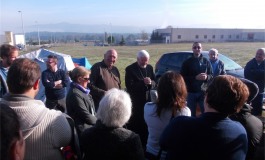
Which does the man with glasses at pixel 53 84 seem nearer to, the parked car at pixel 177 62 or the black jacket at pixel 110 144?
the black jacket at pixel 110 144

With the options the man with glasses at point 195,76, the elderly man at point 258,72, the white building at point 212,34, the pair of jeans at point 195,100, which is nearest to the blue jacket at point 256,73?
the elderly man at point 258,72

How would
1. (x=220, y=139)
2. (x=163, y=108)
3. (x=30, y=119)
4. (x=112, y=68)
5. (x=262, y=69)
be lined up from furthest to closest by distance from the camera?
(x=262, y=69), (x=112, y=68), (x=163, y=108), (x=30, y=119), (x=220, y=139)

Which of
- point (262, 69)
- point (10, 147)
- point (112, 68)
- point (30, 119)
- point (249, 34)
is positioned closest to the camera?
point (10, 147)

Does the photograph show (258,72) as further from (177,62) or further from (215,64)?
(177,62)

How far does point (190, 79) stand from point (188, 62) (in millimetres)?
347

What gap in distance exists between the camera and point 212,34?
9938cm

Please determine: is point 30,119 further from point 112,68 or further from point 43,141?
point 112,68

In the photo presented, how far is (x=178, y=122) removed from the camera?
2.05 meters

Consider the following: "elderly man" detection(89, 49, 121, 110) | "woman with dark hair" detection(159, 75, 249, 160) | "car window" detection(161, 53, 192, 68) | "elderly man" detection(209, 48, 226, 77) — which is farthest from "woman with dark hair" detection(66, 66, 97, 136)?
"car window" detection(161, 53, 192, 68)

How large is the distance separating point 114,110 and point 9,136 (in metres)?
1.21

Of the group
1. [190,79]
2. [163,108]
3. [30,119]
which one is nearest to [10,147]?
[30,119]

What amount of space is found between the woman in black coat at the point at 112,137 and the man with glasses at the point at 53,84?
10.9 ft

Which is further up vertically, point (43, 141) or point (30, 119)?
point (30, 119)

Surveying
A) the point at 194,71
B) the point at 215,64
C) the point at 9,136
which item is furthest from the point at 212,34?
the point at 9,136
